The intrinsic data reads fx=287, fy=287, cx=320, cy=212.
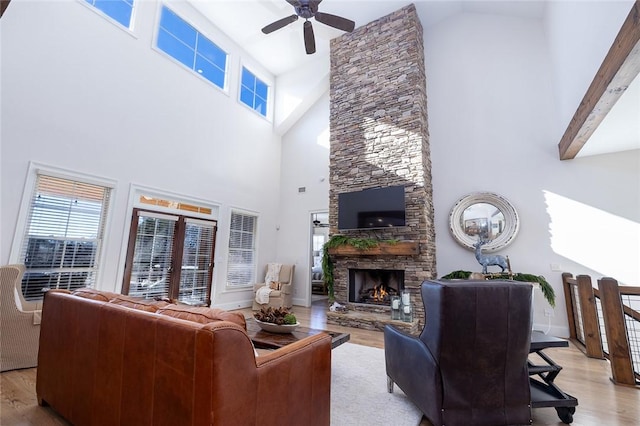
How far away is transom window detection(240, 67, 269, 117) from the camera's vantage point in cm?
723

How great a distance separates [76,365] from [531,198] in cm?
612

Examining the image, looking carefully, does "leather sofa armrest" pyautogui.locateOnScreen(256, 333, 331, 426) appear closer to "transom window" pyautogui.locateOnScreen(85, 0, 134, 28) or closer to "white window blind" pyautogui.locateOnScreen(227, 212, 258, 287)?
Result: "white window blind" pyautogui.locateOnScreen(227, 212, 258, 287)

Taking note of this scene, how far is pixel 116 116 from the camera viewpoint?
4535 mm

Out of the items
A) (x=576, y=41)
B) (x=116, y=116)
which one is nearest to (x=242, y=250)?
(x=116, y=116)

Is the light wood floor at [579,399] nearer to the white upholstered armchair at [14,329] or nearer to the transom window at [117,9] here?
the white upholstered armchair at [14,329]

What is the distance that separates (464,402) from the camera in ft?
5.99

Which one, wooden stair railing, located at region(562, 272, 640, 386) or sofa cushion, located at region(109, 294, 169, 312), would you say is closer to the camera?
sofa cushion, located at region(109, 294, 169, 312)

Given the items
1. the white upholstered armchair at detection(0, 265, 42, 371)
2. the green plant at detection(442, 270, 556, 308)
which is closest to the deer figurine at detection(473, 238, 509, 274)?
the green plant at detection(442, 270, 556, 308)

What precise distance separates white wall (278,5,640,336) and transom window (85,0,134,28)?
18.6 feet

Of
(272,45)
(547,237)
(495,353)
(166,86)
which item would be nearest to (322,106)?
(272,45)

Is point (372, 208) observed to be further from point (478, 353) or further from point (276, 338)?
point (478, 353)

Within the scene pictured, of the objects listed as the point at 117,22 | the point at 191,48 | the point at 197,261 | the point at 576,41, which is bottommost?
the point at 197,261

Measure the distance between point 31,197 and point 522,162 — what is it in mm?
7358

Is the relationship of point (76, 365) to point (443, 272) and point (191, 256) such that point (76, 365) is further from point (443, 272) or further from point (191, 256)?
point (443, 272)
